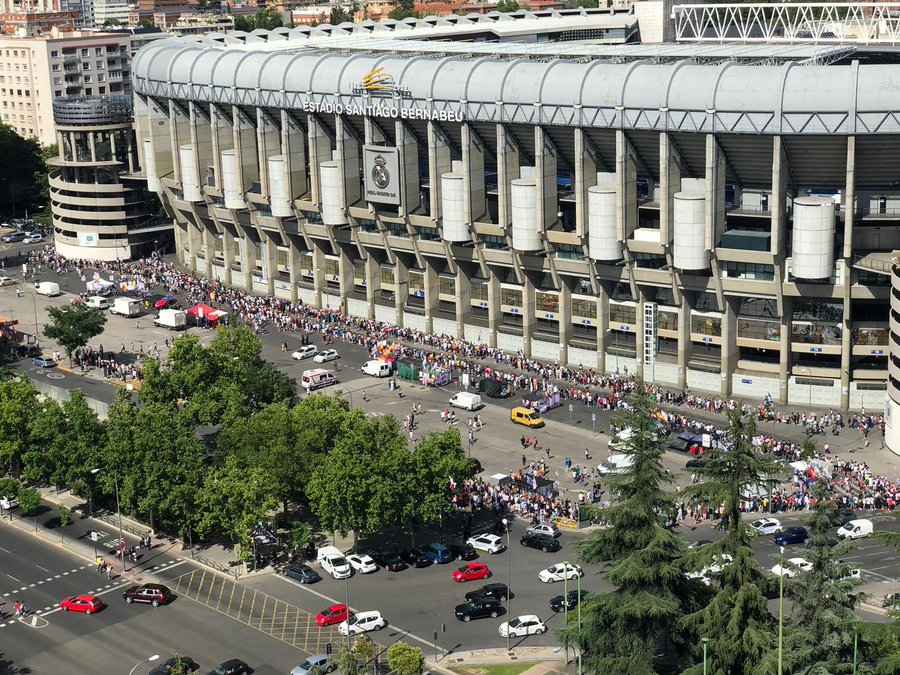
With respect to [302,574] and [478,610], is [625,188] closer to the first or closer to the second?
→ [302,574]

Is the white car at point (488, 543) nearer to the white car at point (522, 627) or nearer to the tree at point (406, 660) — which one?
the white car at point (522, 627)

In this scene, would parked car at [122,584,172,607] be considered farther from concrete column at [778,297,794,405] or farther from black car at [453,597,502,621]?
concrete column at [778,297,794,405]

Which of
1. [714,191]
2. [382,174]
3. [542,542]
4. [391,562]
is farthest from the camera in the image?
[382,174]

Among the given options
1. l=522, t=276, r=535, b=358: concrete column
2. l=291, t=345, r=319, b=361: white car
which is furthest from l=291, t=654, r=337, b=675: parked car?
l=291, t=345, r=319, b=361: white car

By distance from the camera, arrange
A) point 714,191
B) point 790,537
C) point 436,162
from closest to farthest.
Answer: point 790,537 < point 714,191 < point 436,162

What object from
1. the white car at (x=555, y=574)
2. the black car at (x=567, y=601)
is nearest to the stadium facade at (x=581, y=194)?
the white car at (x=555, y=574)

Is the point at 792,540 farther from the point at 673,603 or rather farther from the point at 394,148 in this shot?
the point at 394,148

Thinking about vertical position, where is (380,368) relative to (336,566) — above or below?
above

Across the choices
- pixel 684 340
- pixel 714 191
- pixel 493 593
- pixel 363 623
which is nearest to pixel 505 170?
pixel 714 191
